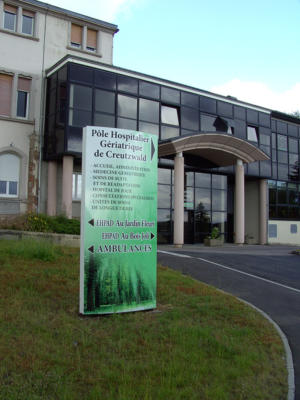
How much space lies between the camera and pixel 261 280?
1026 centimetres

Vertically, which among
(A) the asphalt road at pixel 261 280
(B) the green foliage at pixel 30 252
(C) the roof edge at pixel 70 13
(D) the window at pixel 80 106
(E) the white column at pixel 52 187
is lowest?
(A) the asphalt road at pixel 261 280

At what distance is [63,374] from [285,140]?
1061 inches

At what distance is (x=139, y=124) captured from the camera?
63.5ft

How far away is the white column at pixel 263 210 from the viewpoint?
2517cm

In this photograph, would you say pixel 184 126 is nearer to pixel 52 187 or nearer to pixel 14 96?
pixel 52 187

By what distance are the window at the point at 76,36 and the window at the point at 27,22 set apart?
2.12 metres

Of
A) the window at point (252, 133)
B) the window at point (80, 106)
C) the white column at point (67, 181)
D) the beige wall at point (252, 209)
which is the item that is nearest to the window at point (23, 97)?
the window at point (80, 106)

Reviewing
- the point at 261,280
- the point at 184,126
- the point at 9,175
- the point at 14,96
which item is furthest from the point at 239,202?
the point at 14,96

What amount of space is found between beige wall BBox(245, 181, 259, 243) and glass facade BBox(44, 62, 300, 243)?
50.5 inches

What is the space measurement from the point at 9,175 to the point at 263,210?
1508cm

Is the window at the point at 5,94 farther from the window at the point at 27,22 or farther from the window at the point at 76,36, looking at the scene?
the window at the point at 76,36

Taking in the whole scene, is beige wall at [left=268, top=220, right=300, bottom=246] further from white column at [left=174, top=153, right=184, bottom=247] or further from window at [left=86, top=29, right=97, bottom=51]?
window at [left=86, top=29, right=97, bottom=51]

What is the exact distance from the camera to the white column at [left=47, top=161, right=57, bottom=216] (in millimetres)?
18620

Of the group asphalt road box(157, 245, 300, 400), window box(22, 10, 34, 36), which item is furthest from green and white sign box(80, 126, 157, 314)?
window box(22, 10, 34, 36)
